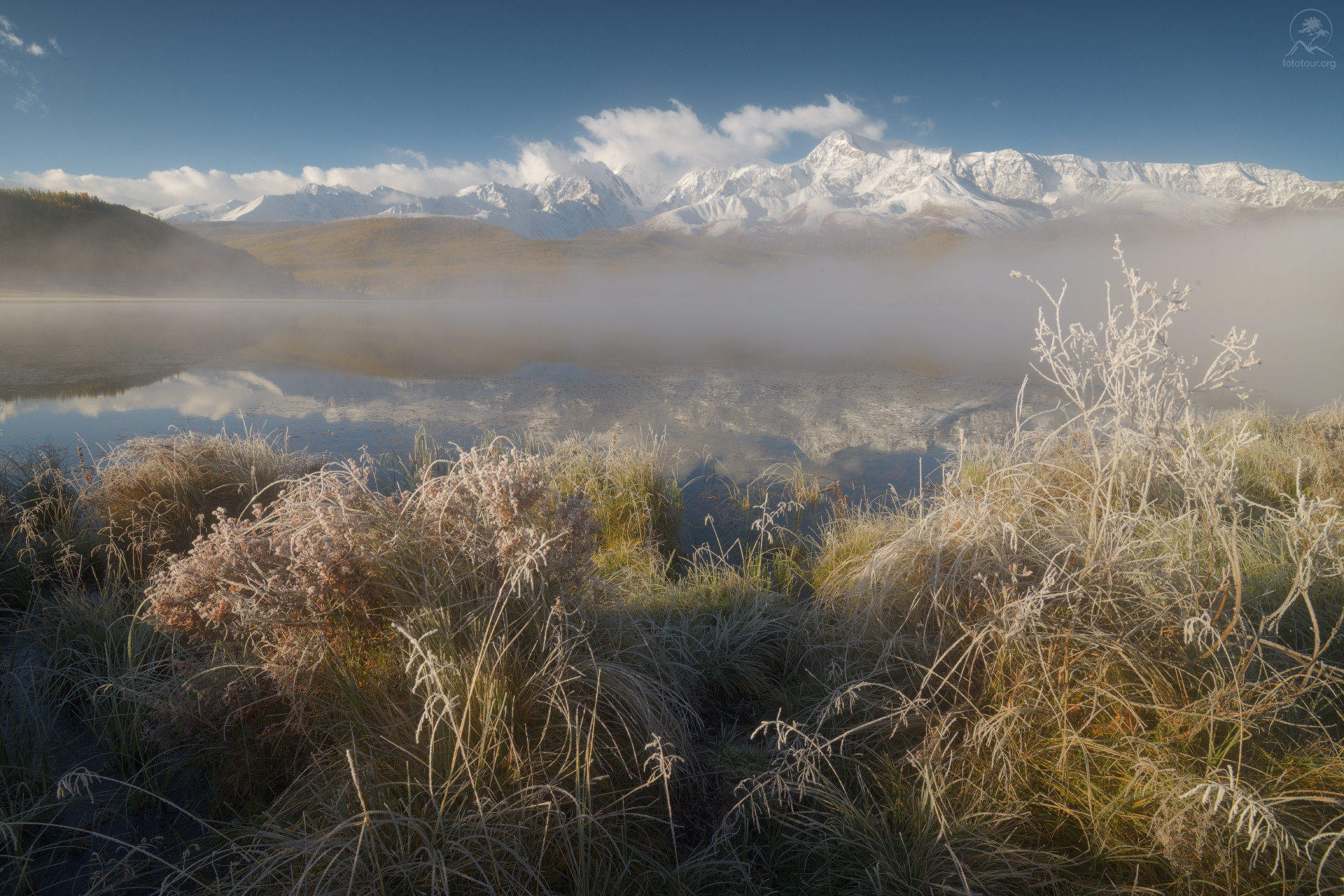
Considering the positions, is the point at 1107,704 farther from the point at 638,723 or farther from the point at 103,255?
the point at 103,255

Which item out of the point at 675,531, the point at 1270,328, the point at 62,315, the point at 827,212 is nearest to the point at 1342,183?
the point at 827,212

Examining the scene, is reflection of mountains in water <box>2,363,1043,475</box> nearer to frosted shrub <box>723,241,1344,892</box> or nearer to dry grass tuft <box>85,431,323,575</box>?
dry grass tuft <box>85,431,323,575</box>

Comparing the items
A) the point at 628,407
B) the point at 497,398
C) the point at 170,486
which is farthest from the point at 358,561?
the point at 497,398

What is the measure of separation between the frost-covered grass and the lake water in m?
2.43

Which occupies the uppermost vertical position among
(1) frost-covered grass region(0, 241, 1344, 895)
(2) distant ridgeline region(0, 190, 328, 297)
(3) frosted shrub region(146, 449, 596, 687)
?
(2) distant ridgeline region(0, 190, 328, 297)

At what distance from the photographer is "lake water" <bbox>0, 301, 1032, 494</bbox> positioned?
7266 mm

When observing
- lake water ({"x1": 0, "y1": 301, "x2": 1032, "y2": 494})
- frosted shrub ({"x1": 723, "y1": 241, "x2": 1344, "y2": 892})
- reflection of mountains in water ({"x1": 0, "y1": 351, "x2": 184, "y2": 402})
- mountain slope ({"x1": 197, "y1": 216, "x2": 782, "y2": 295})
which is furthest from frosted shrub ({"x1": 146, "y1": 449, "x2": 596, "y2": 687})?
mountain slope ({"x1": 197, "y1": 216, "x2": 782, "y2": 295})

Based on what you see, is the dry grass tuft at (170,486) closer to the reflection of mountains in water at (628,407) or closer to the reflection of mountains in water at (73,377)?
the reflection of mountains in water at (628,407)

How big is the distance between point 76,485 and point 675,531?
4896 mm

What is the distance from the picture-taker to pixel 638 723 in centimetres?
202

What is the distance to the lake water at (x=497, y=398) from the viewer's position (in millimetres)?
7266

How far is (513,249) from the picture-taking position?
96812 mm

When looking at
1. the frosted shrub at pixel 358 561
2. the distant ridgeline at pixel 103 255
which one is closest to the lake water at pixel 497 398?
the frosted shrub at pixel 358 561

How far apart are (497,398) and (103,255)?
63.2 m
